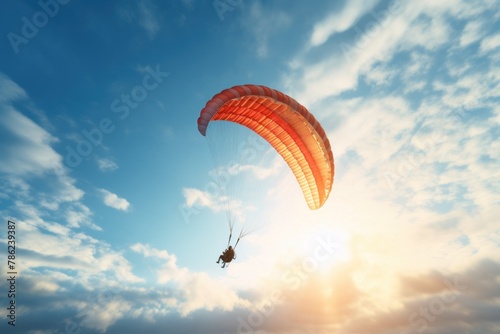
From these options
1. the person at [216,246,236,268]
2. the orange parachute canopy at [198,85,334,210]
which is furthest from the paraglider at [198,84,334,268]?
the person at [216,246,236,268]

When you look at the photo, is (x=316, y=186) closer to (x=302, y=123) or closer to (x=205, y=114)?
(x=302, y=123)

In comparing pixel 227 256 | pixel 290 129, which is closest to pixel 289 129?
pixel 290 129

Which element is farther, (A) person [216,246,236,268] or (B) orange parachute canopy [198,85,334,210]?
(A) person [216,246,236,268]

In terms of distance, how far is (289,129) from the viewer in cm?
1959

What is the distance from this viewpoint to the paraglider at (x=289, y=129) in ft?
55.1

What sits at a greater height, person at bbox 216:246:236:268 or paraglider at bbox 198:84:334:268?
paraglider at bbox 198:84:334:268

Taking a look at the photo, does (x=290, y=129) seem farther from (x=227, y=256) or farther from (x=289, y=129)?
(x=227, y=256)

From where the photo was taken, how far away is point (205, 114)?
47.2 ft

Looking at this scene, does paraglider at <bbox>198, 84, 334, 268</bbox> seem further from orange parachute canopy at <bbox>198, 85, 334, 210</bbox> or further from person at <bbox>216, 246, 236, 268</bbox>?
person at <bbox>216, 246, 236, 268</bbox>

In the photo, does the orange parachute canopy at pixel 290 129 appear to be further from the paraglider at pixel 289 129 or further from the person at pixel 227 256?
the person at pixel 227 256

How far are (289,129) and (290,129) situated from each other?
0.24ft

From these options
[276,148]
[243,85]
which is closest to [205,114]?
[243,85]

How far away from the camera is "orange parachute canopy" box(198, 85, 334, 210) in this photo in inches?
662

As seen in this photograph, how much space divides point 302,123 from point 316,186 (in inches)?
185
